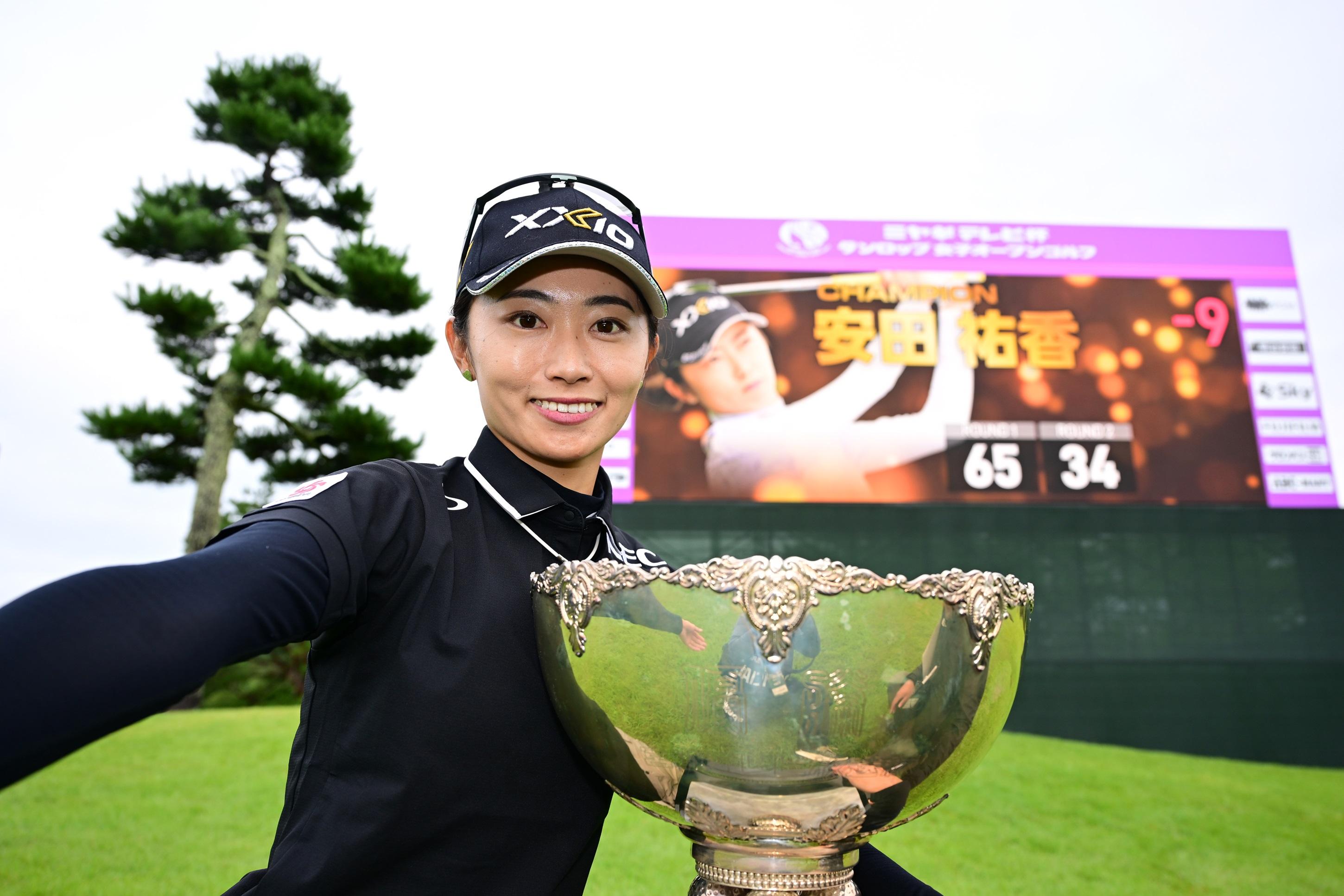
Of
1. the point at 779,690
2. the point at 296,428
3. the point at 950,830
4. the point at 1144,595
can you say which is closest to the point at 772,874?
the point at 779,690

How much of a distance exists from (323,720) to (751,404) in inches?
196

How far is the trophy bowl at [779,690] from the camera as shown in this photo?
1.85 feet

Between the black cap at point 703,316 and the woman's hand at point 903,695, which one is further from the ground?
the black cap at point 703,316

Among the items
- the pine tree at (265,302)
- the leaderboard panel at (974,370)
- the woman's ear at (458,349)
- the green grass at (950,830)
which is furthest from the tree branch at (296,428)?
the woman's ear at (458,349)

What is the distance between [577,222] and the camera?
743mm

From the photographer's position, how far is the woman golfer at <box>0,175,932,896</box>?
53 centimetres

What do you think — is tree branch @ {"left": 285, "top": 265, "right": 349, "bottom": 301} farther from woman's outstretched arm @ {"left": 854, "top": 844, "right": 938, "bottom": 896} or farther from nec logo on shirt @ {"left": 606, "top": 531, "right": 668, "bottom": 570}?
woman's outstretched arm @ {"left": 854, "top": 844, "right": 938, "bottom": 896}

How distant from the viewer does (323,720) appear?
0.68m

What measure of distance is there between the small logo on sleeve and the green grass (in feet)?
4.83

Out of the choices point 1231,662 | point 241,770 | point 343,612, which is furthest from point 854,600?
point 1231,662

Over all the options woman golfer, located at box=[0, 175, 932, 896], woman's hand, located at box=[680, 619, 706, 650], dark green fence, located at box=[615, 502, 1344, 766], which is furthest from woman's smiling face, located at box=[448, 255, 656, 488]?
dark green fence, located at box=[615, 502, 1344, 766]

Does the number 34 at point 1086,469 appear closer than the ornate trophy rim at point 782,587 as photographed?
No

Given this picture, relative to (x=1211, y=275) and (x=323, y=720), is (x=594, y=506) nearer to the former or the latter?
(x=323, y=720)

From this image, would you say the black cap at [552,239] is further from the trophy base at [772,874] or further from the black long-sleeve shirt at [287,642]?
the trophy base at [772,874]
